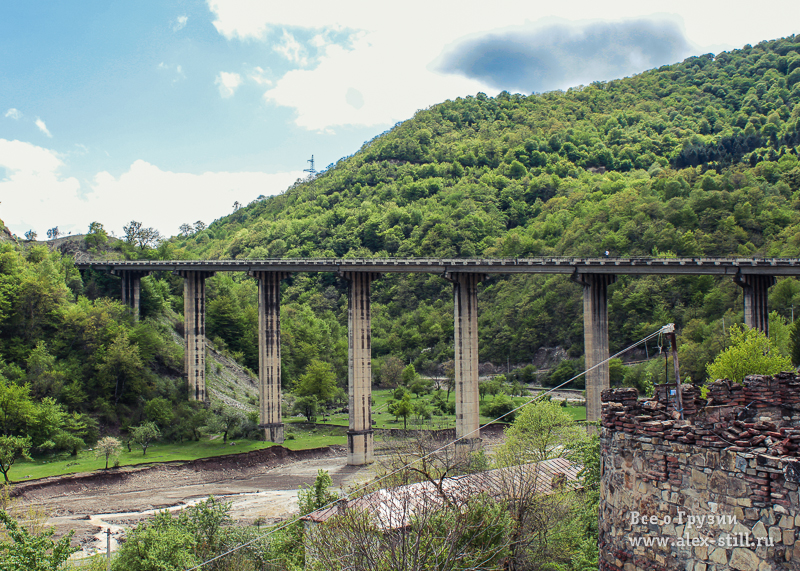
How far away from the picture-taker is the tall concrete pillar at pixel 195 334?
80.6m

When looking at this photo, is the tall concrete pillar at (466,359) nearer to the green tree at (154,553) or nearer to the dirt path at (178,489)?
the dirt path at (178,489)

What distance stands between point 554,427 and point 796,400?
3219cm

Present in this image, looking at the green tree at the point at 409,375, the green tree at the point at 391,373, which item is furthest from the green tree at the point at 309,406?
the green tree at the point at 391,373

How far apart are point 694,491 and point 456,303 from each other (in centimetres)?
5611

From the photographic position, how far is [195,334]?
81.6m

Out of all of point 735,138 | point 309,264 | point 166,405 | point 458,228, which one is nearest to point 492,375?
point 458,228

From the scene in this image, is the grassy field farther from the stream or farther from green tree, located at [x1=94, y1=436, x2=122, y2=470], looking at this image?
the stream

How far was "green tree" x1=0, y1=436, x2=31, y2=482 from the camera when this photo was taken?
161ft

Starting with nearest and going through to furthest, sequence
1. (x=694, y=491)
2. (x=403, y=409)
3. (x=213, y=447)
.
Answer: (x=694, y=491)
(x=213, y=447)
(x=403, y=409)

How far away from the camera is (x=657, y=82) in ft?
655

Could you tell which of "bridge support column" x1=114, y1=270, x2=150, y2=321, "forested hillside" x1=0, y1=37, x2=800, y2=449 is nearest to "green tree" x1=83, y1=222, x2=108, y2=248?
"forested hillside" x1=0, y1=37, x2=800, y2=449

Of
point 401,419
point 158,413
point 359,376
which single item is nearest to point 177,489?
point 158,413

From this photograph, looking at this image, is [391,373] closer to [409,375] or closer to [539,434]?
[409,375]

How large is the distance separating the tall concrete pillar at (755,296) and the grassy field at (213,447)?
26349 mm
